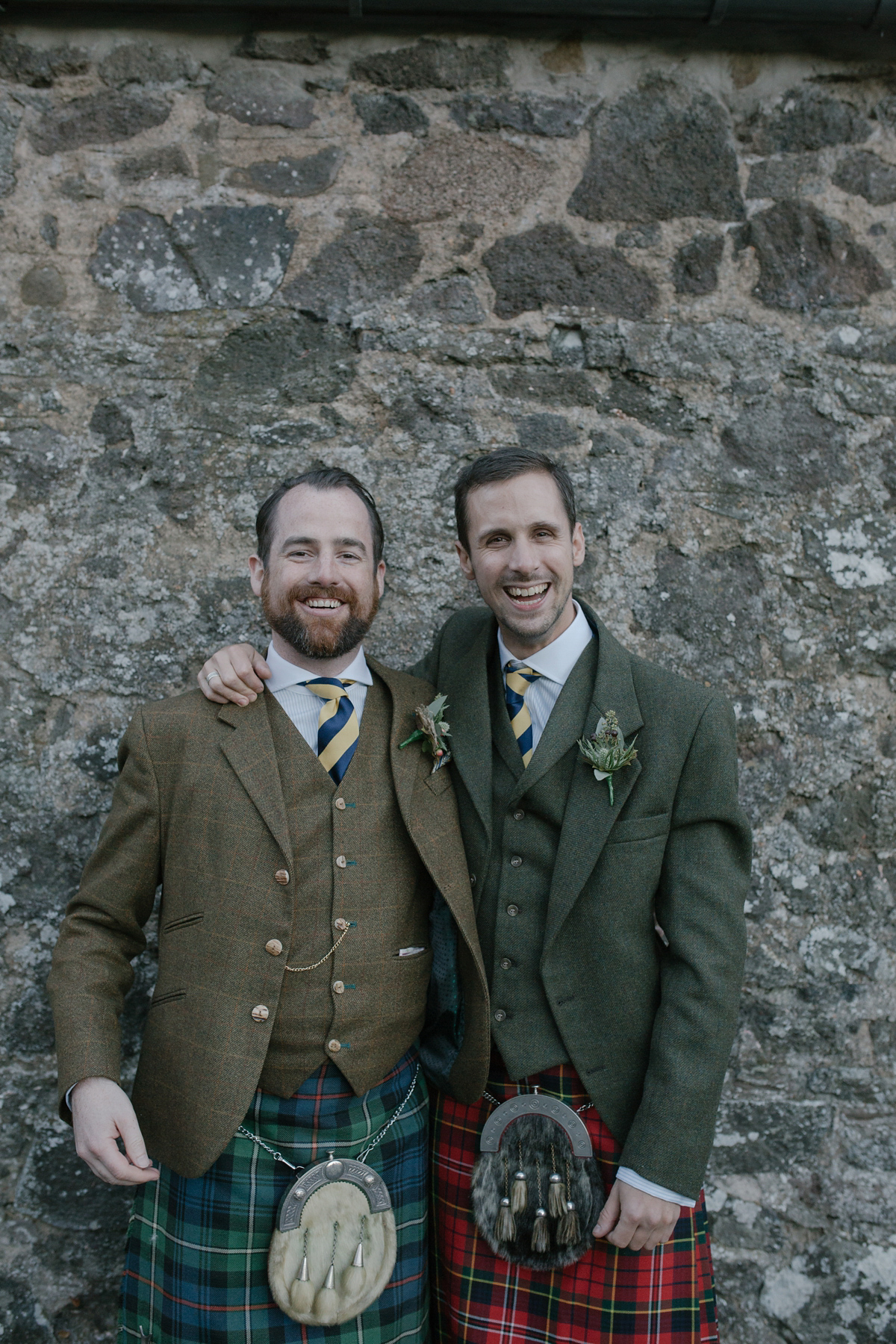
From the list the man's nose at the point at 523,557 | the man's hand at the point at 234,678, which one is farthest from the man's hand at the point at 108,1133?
the man's nose at the point at 523,557

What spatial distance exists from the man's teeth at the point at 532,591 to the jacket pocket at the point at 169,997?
1.02m

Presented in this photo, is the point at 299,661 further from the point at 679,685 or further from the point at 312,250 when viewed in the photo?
the point at 312,250

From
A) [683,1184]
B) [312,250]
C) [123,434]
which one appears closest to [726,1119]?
[683,1184]

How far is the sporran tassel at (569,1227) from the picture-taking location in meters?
1.61

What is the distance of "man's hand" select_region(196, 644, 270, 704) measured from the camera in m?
1.74

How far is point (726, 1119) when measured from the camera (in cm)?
215

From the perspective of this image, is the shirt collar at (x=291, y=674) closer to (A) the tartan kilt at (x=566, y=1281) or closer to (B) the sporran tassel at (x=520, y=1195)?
(A) the tartan kilt at (x=566, y=1281)

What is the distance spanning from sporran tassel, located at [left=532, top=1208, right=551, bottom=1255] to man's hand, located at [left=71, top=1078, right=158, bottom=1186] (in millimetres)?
713

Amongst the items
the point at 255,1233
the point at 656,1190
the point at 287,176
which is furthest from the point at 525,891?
the point at 287,176

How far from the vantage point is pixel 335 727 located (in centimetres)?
176

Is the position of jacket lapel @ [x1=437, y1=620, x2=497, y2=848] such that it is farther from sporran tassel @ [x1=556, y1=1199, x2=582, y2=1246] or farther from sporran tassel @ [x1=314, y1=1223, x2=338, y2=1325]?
sporran tassel @ [x1=314, y1=1223, x2=338, y2=1325]

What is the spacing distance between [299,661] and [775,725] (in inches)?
49.4

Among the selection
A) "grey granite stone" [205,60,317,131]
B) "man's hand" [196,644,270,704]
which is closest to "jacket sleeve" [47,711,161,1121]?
"man's hand" [196,644,270,704]

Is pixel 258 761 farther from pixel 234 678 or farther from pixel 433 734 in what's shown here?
pixel 433 734
